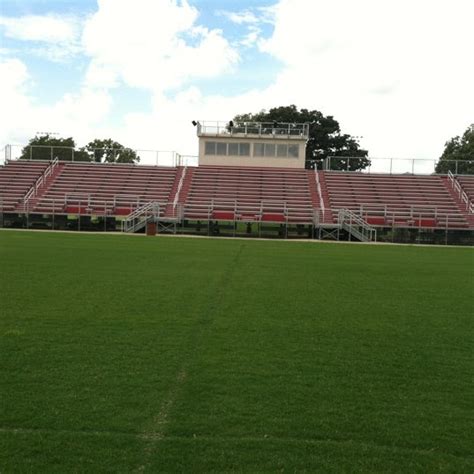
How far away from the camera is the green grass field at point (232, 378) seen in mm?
3811

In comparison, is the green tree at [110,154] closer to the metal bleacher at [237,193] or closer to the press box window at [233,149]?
the metal bleacher at [237,193]

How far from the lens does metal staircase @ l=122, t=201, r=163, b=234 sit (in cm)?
3002

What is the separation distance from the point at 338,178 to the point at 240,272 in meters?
27.0

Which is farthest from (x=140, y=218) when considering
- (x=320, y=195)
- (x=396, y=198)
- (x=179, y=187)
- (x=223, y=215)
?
(x=396, y=198)

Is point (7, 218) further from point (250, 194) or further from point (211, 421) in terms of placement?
point (211, 421)

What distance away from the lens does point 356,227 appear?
30.1 metres

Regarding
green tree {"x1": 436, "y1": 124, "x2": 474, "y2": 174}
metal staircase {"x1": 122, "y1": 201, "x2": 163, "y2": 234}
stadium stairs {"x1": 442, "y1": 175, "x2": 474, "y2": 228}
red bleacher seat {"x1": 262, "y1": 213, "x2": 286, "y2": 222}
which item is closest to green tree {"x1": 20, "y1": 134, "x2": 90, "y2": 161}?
metal staircase {"x1": 122, "y1": 201, "x2": 163, "y2": 234}

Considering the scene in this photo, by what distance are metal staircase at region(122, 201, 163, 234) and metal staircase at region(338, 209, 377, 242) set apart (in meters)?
10.7

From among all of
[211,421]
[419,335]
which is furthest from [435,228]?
[211,421]

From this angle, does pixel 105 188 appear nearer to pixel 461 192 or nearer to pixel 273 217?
pixel 273 217

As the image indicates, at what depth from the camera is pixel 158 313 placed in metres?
8.05

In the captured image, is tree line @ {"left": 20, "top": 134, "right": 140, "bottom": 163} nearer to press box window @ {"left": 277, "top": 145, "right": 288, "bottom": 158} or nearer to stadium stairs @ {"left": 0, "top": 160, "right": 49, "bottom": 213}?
stadium stairs @ {"left": 0, "top": 160, "right": 49, "bottom": 213}

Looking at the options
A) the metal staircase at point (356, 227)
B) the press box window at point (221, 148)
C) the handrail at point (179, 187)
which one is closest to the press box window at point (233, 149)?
the press box window at point (221, 148)

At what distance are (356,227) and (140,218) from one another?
12379mm
